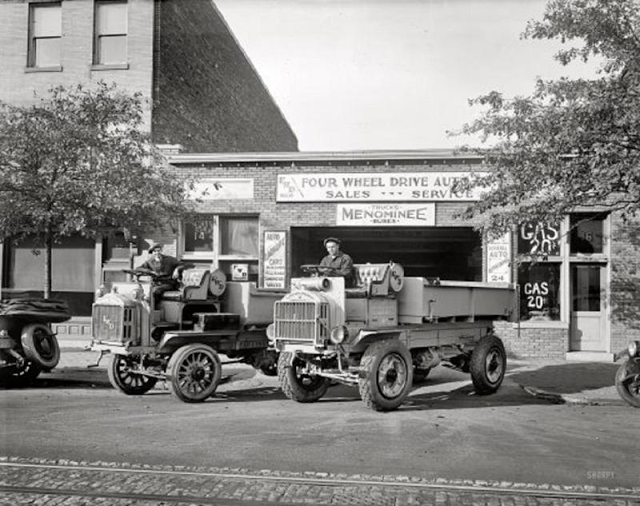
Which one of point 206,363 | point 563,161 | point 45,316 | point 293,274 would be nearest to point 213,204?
point 293,274

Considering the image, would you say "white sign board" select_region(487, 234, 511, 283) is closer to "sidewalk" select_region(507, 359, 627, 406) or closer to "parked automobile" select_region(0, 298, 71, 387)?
"sidewalk" select_region(507, 359, 627, 406)

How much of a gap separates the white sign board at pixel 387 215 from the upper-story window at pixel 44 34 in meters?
8.72

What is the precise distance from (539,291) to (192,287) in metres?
8.43

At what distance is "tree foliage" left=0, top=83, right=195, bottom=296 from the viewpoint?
490 inches

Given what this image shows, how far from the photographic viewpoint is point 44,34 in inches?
709

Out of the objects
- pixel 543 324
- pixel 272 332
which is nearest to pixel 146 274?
pixel 272 332

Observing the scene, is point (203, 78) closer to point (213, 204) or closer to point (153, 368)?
point (213, 204)

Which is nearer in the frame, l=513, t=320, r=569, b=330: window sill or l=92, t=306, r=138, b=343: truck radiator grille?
l=92, t=306, r=138, b=343: truck radiator grille

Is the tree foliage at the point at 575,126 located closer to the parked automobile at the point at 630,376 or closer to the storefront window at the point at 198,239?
the parked automobile at the point at 630,376

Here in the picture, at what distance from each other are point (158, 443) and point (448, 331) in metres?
5.09

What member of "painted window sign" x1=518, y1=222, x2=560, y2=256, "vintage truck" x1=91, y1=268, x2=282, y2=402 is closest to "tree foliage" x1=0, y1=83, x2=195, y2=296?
"vintage truck" x1=91, y1=268, x2=282, y2=402

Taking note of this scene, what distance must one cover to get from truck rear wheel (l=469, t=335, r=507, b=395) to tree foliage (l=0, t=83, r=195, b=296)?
6.84 metres

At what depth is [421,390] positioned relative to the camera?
11.1 m

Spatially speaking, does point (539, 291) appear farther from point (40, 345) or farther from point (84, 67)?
point (84, 67)
